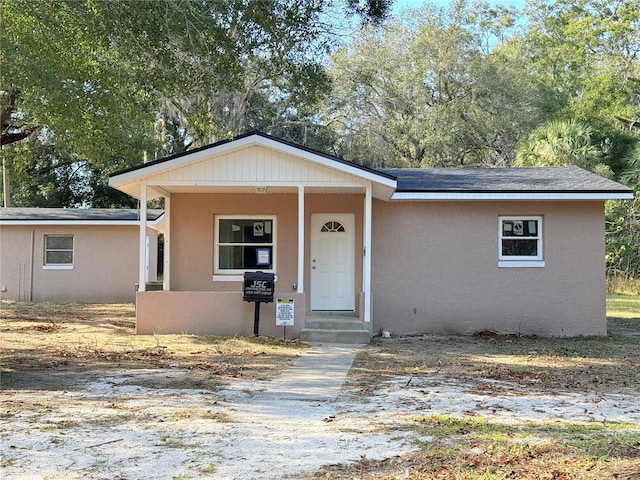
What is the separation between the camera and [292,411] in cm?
640

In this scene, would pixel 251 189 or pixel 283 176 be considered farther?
pixel 251 189

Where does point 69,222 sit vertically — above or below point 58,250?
above

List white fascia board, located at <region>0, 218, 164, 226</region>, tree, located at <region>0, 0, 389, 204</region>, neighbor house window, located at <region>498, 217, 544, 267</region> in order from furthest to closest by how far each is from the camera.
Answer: white fascia board, located at <region>0, 218, 164, 226</region>
neighbor house window, located at <region>498, 217, 544, 267</region>
tree, located at <region>0, 0, 389, 204</region>

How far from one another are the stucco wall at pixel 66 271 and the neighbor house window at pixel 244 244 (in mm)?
8546

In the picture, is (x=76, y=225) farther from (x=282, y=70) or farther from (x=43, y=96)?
(x=282, y=70)

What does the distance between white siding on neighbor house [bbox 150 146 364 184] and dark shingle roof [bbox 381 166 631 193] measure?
1.91m

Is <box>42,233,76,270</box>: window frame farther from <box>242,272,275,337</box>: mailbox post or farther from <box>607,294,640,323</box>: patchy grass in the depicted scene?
<box>607,294,640,323</box>: patchy grass

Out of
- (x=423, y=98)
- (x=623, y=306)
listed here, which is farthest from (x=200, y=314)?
(x=423, y=98)

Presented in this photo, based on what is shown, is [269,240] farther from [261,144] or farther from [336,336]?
[336,336]

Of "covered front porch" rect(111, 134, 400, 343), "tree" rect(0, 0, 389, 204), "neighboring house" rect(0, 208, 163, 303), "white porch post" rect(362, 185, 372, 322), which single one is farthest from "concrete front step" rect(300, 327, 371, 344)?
"neighboring house" rect(0, 208, 163, 303)

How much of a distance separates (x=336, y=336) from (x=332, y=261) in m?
2.35

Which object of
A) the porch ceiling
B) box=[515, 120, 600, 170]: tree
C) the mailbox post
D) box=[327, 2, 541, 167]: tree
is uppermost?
box=[327, 2, 541, 167]: tree

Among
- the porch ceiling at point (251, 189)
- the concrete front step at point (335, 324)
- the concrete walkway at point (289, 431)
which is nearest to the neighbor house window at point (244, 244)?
the porch ceiling at point (251, 189)

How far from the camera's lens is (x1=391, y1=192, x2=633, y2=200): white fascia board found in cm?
1275
